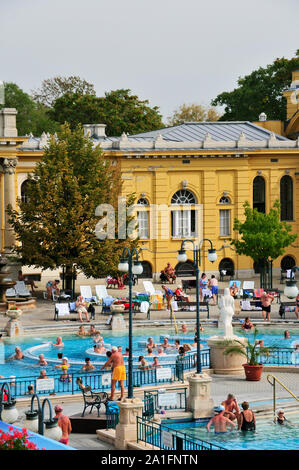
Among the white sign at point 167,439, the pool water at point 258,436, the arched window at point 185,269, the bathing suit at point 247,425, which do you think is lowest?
the pool water at point 258,436

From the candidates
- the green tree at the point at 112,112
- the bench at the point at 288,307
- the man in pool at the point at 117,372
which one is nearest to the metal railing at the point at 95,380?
the man in pool at the point at 117,372

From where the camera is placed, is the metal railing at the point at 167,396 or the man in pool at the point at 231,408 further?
the metal railing at the point at 167,396

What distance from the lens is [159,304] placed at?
137 feet

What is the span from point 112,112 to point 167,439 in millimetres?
58619

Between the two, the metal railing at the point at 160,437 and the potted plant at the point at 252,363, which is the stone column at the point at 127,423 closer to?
the metal railing at the point at 160,437

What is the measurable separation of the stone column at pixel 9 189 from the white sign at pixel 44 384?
23.0 meters

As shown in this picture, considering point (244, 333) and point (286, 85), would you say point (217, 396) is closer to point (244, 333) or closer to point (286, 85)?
point (244, 333)

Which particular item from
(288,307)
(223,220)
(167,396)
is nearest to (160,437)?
(167,396)

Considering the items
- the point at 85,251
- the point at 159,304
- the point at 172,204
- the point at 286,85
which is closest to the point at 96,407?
the point at 159,304

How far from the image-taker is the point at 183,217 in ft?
179

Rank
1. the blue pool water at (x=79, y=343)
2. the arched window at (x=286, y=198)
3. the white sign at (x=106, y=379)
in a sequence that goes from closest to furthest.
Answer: the white sign at (x=106, y=379), the blue pool water at (x=79, y=343), the arched window at (x=286, y=198)

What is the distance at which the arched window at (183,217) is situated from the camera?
54.5m

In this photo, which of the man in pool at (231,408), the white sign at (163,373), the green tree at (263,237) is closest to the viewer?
the man in pool at (231,408)

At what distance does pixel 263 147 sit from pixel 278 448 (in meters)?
34.9
